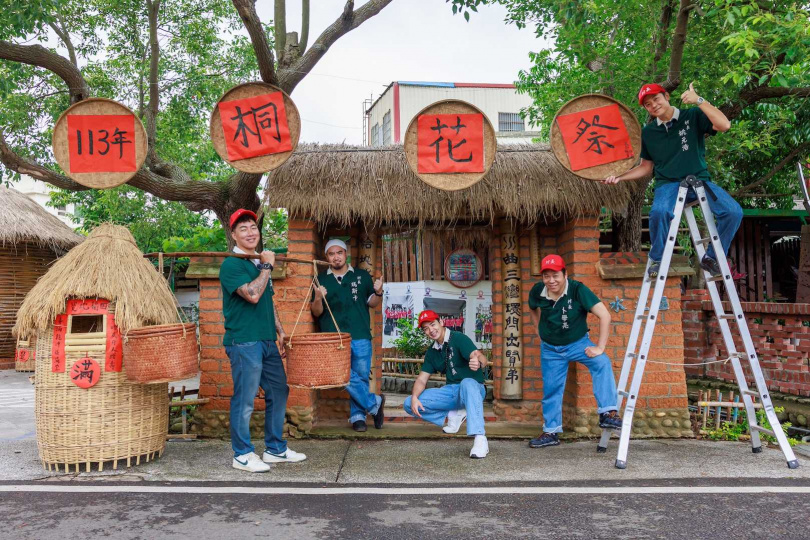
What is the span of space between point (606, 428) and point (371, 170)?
3001 millimetres

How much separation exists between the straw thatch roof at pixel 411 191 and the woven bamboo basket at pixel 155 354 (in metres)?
1.75

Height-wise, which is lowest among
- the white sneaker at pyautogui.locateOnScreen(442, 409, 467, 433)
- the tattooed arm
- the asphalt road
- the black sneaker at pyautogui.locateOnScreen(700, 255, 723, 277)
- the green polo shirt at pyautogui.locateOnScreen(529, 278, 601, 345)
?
the asphalt road

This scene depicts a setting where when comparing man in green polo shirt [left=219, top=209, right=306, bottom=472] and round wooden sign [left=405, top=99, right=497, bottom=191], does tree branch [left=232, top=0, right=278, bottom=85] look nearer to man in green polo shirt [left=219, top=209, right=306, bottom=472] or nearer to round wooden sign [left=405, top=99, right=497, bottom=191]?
round wooden sign [left=405, top=99, right=497, bottom=191]

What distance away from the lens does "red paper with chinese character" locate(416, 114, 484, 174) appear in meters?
4.97

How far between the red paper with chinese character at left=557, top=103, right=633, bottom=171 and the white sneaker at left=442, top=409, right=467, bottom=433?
88.4 inches

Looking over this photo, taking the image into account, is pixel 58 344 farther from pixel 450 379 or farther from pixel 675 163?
pixel 675 163

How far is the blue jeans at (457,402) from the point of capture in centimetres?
504

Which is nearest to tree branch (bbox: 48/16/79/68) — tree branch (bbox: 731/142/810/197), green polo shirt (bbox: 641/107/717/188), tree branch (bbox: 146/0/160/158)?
tree branch (bbox: 146/0/160/158)

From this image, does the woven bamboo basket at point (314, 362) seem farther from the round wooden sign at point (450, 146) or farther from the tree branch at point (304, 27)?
the tree branch at point (304, 27)

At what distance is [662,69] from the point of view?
6781 millimetres

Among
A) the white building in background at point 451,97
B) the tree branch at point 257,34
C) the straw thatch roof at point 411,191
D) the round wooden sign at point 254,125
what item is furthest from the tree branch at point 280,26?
the white building in background at point 451,97

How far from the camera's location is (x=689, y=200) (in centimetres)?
491

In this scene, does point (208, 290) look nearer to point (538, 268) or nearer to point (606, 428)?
point (538, 268)

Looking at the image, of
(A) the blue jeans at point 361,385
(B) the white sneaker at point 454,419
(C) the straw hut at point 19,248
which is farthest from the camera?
(C) the straw hut at point 19,248
